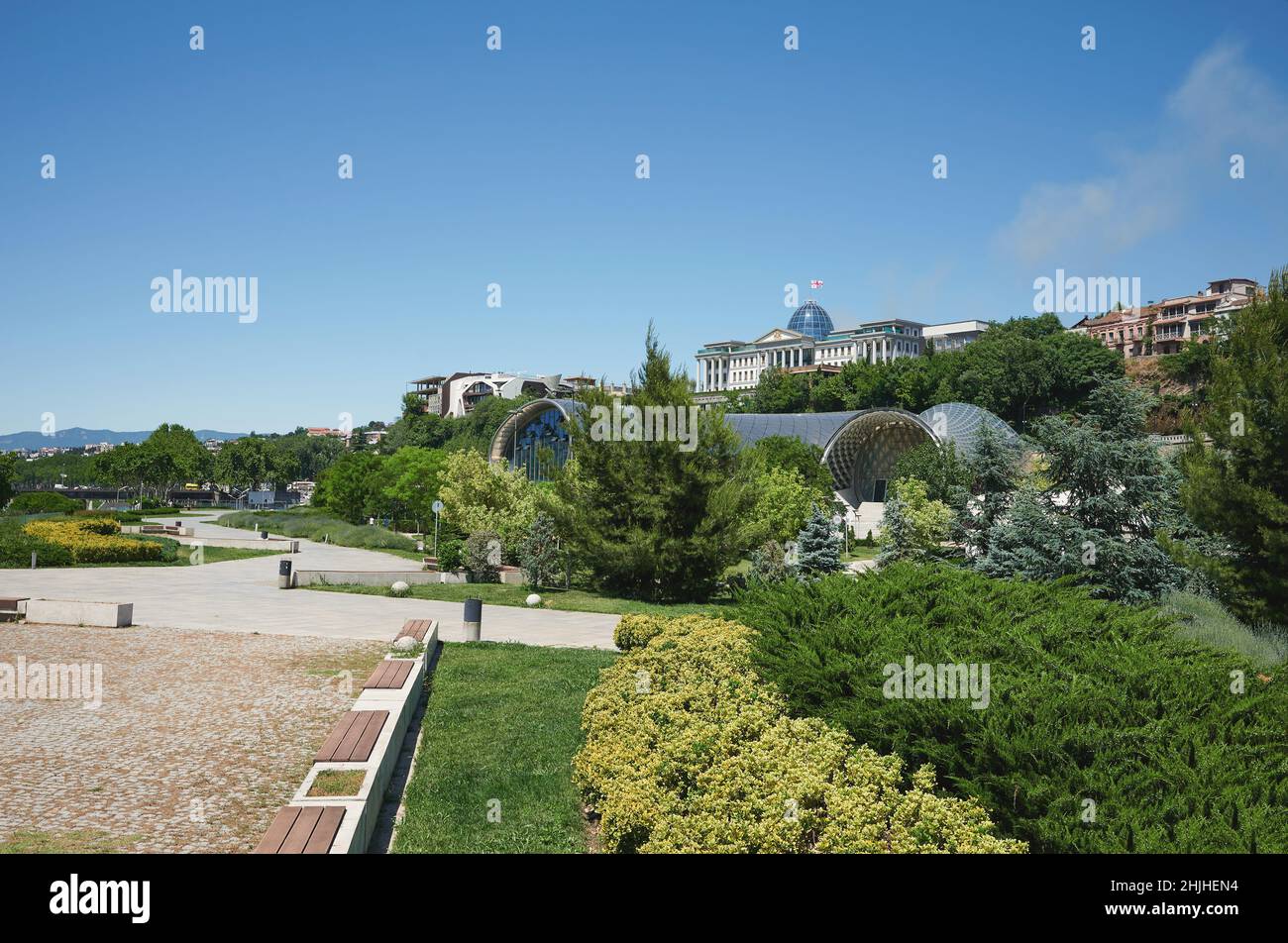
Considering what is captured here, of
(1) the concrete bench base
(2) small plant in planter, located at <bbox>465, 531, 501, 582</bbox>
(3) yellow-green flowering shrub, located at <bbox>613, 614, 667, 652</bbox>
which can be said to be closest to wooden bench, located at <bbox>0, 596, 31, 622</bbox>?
(1) the concrete bench base

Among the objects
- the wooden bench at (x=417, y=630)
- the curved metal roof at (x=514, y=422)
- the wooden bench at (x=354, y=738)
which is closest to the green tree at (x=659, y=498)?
the wooden bench at (x=417, y=630)

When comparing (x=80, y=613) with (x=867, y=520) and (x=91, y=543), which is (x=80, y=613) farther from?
(x=867, y=520)

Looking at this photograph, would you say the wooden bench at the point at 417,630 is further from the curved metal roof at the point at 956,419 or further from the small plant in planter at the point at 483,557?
the curved metal roof at the point at 956,419

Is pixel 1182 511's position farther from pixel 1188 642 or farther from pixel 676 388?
pixel 676 388

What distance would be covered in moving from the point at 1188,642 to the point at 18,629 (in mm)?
17518

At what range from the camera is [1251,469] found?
15234 millimetres

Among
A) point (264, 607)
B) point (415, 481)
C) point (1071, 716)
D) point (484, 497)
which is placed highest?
point (415, 481)

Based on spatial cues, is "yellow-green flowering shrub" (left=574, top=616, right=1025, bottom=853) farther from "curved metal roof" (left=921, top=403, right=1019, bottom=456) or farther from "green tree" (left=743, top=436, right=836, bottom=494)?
"curved metal roof" (left=921, top=403, right=1019, bottom=456)

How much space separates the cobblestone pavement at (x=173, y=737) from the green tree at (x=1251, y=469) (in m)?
14.1

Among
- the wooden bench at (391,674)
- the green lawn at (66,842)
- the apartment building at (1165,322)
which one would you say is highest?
the apartment building at (1165,322)

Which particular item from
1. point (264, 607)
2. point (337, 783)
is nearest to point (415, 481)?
point (264, 607)

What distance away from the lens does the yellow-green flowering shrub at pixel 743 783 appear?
555cm

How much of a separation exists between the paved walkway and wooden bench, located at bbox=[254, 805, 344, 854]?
935 cm

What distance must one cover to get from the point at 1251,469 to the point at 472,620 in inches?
535
